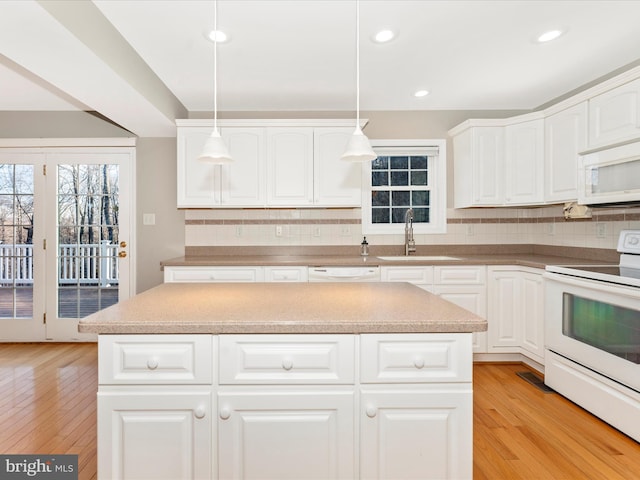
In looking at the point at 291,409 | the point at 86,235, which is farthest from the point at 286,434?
the point at 86,235

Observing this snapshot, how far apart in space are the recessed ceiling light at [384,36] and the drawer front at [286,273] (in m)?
1.84

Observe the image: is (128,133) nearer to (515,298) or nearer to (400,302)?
(400,302)

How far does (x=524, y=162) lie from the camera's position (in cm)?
330

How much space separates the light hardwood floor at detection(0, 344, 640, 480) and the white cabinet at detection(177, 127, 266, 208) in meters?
1.78

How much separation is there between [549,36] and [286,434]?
110 inches

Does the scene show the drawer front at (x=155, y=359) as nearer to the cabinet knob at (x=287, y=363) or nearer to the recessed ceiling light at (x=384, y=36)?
the cabinet knob at (x=287, y=363)

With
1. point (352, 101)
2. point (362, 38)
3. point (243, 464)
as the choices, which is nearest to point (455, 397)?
point (243, 464)

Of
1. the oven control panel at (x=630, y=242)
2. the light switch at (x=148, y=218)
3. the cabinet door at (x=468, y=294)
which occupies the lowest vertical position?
the cabinet door at (x=468, y=294)

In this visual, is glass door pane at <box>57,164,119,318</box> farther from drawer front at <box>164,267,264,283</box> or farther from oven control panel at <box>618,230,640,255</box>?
oven control panel at <box>618,230,640,255</box>

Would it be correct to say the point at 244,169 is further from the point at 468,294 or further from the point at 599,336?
the point at 599,336

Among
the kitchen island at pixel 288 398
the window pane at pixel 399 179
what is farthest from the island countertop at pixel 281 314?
the window pane at pixel 399 179

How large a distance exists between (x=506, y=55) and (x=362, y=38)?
110 centimetres

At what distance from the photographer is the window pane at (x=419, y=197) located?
3914 millimetres

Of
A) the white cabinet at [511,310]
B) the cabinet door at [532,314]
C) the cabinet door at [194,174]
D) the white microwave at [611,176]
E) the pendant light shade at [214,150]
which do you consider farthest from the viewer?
the cabinet door at [194,174]
